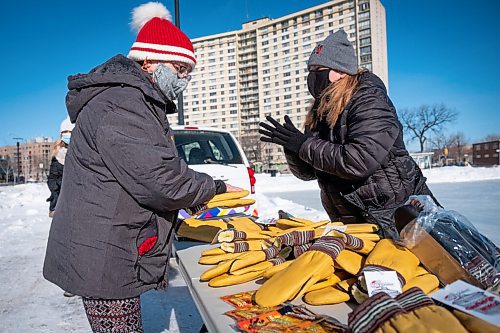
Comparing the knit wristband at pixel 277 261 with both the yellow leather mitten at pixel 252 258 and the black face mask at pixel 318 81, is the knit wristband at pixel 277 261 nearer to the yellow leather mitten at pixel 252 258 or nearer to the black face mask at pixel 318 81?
the yellow leather mitten at pixel 252 258

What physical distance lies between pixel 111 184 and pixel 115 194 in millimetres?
41

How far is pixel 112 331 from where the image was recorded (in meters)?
1.56

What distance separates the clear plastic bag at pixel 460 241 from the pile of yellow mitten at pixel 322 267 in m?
0.10

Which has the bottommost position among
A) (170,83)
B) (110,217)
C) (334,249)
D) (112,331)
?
(112,331)

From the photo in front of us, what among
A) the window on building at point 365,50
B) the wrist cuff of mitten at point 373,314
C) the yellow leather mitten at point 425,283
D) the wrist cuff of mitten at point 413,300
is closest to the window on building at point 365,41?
the window on building at point 365,50

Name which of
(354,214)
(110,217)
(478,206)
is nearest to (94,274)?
(110,217)

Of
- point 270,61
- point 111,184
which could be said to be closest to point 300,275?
point 111,184

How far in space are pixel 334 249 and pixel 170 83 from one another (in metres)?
0.98

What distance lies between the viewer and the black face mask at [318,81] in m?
2.11

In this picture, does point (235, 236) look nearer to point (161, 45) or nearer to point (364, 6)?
point (161, 45)

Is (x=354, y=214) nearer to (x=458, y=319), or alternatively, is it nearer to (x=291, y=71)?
(x=458, y=319)

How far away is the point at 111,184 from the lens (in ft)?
4.73

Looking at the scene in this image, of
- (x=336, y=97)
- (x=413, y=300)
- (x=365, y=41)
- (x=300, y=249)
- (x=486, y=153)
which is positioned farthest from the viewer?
(x=365, y=41)

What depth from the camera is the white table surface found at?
1.18 meters
